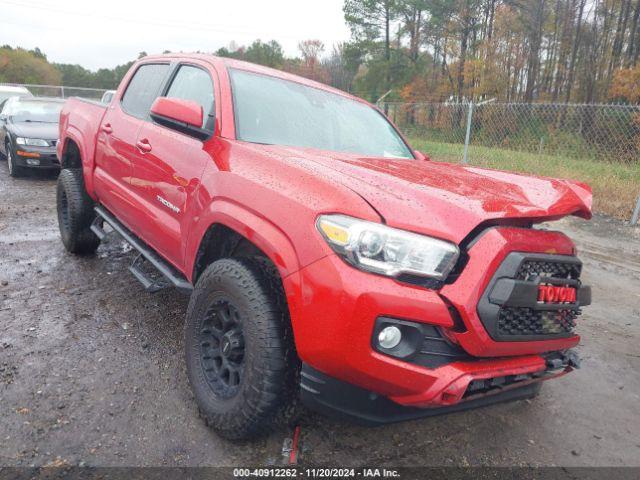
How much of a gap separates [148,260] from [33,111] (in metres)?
7.83

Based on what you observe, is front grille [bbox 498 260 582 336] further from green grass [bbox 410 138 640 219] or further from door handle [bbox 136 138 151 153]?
green grass [bbox 410 138 640 219]

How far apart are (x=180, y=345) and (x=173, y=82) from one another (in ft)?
6.15

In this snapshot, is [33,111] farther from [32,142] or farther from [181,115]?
[181,115]

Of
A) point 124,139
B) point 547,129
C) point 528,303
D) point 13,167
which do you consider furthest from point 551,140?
point 13,167

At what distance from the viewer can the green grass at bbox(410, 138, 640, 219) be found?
7613 millimetres

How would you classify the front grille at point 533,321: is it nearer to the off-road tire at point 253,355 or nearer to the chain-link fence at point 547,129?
the off-road tire at point 253,355

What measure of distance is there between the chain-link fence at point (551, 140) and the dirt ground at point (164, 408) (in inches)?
205

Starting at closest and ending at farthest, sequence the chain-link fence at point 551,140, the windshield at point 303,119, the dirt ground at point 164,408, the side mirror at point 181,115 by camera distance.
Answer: the dirt ground at point 164,408 → the side mirror at point 181,115 → the windshield at point 303,119 → the chain-link fence at point 551,140

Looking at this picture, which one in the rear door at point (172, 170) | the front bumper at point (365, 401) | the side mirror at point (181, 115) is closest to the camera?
the front bumper at point (365, 401)

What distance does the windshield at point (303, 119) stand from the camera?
2746mm

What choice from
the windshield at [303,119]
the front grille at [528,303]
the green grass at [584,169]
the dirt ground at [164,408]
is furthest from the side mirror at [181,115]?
the green grass at [584,169]

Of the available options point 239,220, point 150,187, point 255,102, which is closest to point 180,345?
point 150,187

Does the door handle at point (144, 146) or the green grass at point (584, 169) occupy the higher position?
the door handle at point (144, 146)

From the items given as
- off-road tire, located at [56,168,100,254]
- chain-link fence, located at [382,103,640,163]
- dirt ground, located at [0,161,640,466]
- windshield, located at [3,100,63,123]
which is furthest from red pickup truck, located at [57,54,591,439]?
windshield, located at [3,100,63,123]
